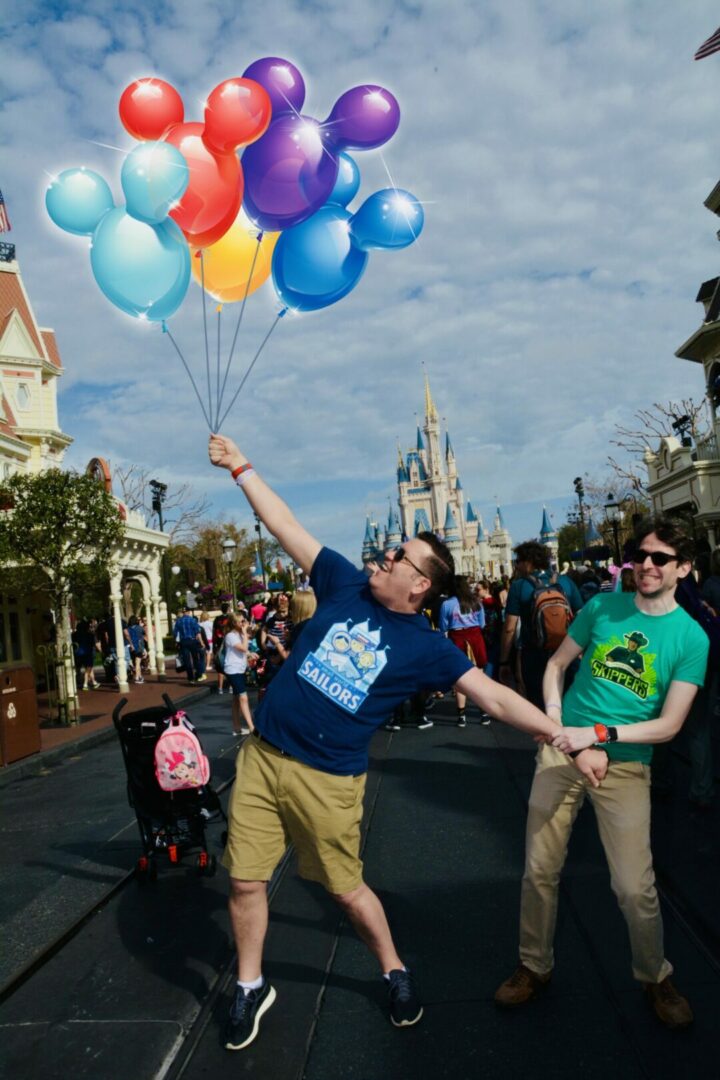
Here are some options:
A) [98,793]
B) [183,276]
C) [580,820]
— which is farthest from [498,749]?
[183,276]

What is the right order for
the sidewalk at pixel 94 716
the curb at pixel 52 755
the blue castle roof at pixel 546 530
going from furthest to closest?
the blue castle roof at pixel 546 530 < the sidewalk at pixel 94 716 < the curb at pixel 52 755

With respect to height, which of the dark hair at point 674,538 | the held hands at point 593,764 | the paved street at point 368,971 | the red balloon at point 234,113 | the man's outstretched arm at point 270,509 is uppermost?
the red balloon at point 234,113

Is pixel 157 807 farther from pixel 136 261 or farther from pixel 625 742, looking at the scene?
pixel 136 261

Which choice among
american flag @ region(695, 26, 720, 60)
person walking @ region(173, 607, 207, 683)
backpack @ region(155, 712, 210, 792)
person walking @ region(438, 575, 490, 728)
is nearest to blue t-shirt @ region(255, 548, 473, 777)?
backpack @ region(155, 712, 210, 792)

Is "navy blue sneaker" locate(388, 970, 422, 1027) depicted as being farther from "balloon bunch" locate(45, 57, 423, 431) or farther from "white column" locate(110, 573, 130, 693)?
"white column" locate(110, 573, 130, 693)

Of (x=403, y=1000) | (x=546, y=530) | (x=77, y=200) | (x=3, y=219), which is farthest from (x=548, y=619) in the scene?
(x=546, y=530)

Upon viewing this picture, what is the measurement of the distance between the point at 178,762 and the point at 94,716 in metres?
10.4

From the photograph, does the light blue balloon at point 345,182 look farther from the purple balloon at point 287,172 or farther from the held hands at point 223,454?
the held hands at point 223,454

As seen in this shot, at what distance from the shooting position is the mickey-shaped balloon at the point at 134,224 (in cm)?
503

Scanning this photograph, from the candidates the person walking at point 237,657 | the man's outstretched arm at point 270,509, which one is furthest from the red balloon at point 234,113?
the person walking at point 237,657

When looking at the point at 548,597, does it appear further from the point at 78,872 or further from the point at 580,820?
the point at 78,872

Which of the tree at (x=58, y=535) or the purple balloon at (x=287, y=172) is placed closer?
the purple balloon at (x=287, y=172)

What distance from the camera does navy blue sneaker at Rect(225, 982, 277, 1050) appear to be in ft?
9.77

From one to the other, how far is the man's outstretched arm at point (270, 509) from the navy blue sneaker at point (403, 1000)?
1592mm
